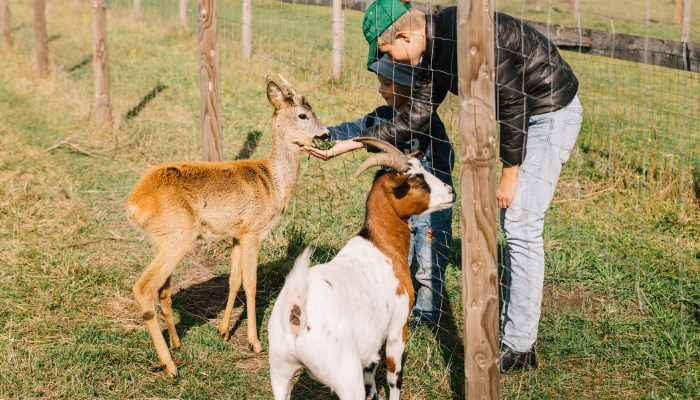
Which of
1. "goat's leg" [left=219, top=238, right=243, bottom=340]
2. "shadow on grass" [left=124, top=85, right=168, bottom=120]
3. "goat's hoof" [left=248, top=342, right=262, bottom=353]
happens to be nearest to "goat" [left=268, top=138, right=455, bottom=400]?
"goat's hoof" [left=248, top=342, right=262, bottom=353]

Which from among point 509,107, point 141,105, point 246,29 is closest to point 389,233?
point 509,107

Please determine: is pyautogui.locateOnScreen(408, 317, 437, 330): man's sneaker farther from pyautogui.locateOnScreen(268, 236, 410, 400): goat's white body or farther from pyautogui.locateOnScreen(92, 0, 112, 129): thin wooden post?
pyautogui.locateOnScreen(92, 0, 112, 129): thin wooden post

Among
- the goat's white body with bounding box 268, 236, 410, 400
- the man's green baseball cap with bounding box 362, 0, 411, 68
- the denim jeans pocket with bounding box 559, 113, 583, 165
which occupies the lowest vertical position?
the goat's white body with bounding box 268, 236, 410, 400

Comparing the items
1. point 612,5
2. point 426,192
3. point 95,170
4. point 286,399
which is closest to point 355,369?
point 286,399

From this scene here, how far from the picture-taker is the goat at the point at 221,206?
3.78 m

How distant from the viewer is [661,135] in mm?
7578

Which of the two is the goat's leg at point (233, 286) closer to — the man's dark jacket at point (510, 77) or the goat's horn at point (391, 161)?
the goat's horn at point (391, 161)

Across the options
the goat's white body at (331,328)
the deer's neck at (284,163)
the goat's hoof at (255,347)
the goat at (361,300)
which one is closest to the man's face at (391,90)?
the goat at (361,300)

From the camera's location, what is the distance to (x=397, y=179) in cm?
334

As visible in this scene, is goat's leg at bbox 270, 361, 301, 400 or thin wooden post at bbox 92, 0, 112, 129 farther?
thin wooden post at bbox 92, 0, 112, 129

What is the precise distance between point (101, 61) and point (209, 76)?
3900mm

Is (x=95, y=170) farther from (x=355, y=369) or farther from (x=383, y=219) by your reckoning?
(x=355, y=369)

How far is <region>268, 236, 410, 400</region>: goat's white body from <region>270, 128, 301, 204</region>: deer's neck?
153 cm

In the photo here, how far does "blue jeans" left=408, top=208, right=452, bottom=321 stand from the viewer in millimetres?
4008
